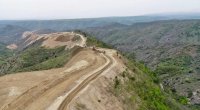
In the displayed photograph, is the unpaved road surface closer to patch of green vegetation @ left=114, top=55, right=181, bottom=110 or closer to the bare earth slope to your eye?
the bare earth slope

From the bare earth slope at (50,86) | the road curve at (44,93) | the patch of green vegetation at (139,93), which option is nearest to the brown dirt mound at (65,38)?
the bare earth slope at (50,86)

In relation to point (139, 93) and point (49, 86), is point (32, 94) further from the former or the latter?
point (139, 93)

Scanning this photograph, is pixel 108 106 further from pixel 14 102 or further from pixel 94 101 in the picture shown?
pixel 14 102

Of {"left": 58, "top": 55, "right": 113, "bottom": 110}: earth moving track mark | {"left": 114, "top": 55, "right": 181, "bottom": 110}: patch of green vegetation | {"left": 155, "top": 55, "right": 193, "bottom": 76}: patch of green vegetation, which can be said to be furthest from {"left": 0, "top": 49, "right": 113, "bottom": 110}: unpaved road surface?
{"left": 155, "top": 55, "right": 193, "bottom": 76}: patch of green vegetation

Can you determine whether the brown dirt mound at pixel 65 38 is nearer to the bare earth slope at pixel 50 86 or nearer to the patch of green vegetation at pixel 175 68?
the patch of green vegetation at pixel 175 68

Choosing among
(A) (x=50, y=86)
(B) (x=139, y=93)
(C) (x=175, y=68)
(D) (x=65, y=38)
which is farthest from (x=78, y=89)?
(C) (x=175, y=68)

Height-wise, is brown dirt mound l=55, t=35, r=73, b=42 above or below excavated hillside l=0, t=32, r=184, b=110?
below

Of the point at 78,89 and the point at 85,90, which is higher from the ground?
the point at 85,90
